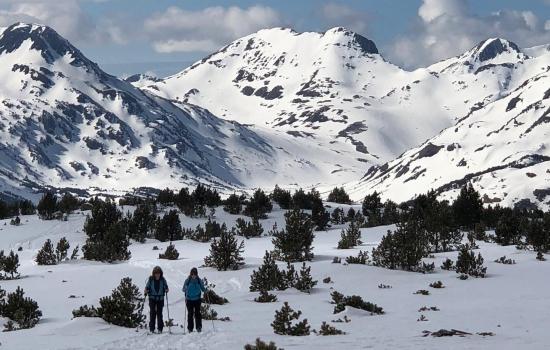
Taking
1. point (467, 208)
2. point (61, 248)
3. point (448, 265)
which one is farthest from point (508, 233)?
point (61, 248)

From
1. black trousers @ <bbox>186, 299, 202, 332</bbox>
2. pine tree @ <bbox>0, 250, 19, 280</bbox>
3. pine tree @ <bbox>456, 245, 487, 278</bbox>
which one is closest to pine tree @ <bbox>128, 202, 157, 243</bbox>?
pine tree @ <bbox>0, 250, 19, 280</bbox>

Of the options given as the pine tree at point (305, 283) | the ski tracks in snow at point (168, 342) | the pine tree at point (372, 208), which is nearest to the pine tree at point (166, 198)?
the pine tree at point (372, 208)

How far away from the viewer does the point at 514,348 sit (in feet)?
44.2

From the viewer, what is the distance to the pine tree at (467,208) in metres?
42.7

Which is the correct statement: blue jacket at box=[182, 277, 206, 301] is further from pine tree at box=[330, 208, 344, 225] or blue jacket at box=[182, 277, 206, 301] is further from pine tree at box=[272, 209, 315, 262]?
pine tree at box=[330, 208, 344, 225]

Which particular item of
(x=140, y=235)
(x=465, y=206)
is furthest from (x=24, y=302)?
(x=465, y=206)

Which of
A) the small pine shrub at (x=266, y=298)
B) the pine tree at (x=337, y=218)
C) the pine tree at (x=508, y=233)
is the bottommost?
the small pine shrub at (x=266, y=298)

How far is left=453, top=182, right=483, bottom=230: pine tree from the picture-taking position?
140ft

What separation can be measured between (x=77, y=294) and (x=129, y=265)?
302 inches

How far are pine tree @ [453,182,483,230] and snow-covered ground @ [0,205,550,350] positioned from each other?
8.32 meters

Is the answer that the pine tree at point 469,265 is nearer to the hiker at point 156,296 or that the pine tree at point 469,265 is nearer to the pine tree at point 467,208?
the hiker at point 156,296

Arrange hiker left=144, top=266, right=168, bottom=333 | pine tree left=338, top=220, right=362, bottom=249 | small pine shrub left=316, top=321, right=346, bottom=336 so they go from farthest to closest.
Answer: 1. pine tree left=338, top=220, right=362, bottom=249
2. hiker left=144, top=266, right=168, bottom=333
3. small pine shrub left=316, top=321, right=346, bottom=336

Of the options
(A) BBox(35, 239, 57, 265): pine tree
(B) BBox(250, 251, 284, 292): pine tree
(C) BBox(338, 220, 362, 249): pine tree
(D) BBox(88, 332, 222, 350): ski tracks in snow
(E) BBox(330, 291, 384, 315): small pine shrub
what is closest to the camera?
(D) BBox(88, 332, 222, 350): ski tracks in snow

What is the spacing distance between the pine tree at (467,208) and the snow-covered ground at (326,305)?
8323 millimetres
